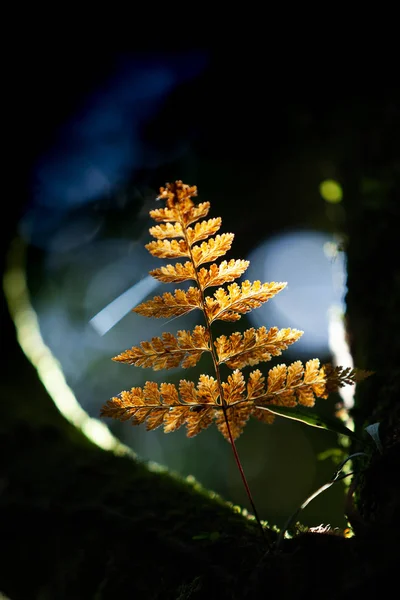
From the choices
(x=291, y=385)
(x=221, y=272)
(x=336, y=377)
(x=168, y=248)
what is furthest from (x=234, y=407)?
(x=168, y=248)

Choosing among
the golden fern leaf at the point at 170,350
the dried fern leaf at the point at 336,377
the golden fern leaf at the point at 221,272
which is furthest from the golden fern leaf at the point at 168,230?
the dried fern leaf at the point at 336,377

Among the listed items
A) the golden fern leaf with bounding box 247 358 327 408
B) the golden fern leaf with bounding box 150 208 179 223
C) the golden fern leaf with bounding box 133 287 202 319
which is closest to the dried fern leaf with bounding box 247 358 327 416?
the golden fern leaf with bounding box 247 358 327 408

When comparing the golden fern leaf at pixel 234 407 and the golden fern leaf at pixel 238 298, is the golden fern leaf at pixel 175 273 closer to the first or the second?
the golden fern leaf at pixel 238 298

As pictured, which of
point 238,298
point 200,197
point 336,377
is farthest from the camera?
point 200,197

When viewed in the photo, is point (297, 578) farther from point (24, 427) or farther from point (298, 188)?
point (298, 188)

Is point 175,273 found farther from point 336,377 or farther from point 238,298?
point 336,377

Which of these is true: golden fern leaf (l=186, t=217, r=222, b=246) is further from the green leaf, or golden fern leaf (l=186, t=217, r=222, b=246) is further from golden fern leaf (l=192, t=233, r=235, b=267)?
the green leaf
